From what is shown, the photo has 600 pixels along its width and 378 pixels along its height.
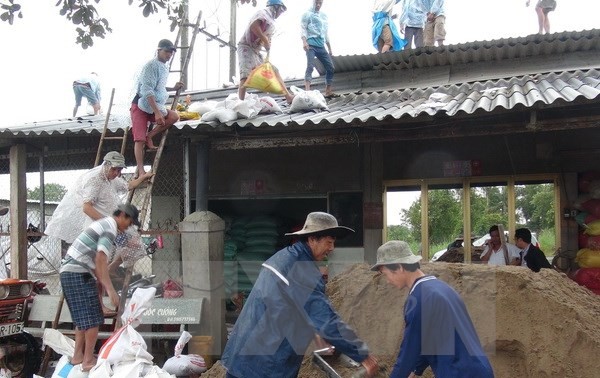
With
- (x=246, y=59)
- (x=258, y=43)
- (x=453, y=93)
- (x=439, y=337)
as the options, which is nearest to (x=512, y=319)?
(x=439, y=337)

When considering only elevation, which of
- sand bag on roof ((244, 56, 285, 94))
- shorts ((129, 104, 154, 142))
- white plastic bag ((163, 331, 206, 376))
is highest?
sand bag on roof ((244, 56, 285, 94))

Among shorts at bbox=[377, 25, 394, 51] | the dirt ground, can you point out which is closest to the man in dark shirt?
the dirt ground

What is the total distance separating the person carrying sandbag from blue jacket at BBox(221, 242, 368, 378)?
4.60 metres

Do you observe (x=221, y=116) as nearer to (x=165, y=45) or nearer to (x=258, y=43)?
(x=165, y=45)

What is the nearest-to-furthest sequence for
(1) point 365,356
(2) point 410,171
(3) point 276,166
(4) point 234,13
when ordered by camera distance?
(1) point 365,356 → (2) point 410,171 → (3) point 276,166 → (4) point 234,13

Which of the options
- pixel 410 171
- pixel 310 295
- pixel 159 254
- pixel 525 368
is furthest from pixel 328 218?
pixel 159 254

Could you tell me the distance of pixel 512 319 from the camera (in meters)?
5.03

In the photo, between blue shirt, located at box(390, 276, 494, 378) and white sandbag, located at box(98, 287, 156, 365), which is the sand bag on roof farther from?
blue shirt, located at box(390, 276, 494, 378)

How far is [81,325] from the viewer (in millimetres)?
5375

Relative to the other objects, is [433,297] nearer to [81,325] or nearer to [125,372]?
[125,372]

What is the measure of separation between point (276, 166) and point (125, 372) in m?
4.46

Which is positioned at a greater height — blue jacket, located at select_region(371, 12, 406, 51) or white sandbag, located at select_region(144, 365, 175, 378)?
blue jacket, located at select_region(371, 12, 406, 51)

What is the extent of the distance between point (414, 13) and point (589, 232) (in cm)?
576

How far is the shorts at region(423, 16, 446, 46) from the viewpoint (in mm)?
10820
